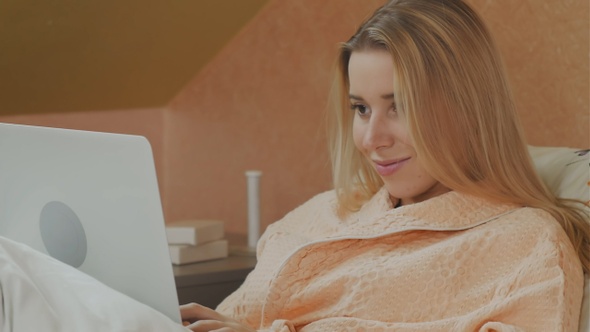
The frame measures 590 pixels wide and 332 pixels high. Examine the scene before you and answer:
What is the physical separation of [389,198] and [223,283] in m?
0.69

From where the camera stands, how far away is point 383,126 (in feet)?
5.09

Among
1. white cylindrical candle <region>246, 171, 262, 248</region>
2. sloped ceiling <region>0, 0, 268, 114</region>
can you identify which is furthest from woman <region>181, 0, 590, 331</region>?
sloped ceiling <region>0, 0, 268, 114</region>

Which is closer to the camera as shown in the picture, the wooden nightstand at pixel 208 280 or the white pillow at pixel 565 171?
the white pillow at pixel 565 171

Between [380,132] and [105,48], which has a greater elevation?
[105,48]

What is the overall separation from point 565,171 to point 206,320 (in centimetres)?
66

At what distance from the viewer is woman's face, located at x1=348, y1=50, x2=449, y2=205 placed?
1547 mm

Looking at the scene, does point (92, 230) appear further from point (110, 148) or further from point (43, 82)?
point (43, 82)

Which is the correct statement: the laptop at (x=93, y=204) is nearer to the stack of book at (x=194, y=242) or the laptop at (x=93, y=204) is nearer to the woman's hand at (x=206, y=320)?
→ the woman's hand at (x=206, y=320)

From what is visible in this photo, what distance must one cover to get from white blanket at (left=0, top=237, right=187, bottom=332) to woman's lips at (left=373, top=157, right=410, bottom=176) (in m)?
0.52

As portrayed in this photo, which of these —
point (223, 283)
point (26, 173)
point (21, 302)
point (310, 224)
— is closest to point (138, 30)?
point (223, 283)

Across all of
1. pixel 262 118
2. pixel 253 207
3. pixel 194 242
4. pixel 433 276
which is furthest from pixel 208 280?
pixel 433 276

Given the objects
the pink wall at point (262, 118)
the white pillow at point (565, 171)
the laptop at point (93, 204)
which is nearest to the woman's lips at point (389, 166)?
the white pillow at point (565, 171)

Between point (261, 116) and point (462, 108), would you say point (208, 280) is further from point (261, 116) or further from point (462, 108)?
point (462, 108)

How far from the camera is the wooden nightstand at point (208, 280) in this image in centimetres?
220
